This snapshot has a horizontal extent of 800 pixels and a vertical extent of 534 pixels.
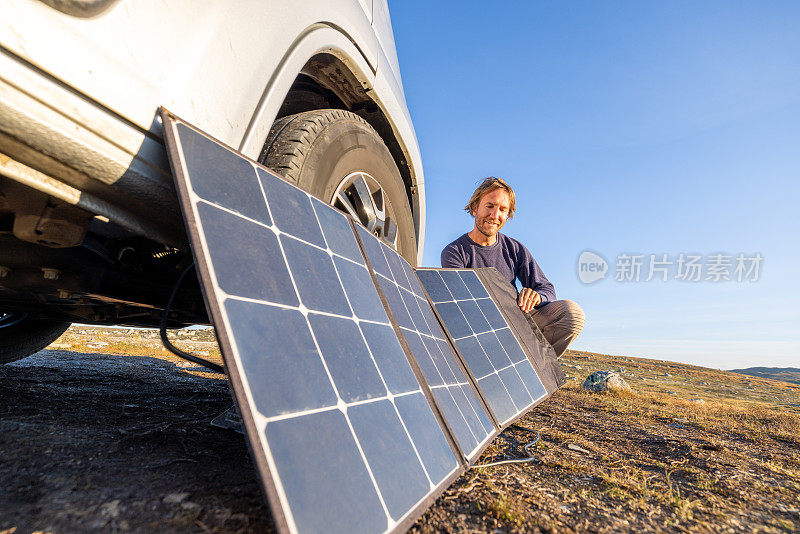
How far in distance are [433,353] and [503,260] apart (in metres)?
2.74

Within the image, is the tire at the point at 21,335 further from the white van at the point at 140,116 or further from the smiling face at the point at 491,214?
the smiling face at the point at 491,214

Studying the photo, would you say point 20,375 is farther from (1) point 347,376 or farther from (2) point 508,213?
(2) point 508,213

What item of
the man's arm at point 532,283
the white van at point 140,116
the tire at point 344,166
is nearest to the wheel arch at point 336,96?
the white van at point 140,116

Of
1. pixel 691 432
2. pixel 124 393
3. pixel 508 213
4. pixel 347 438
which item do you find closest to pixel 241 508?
pixel 347 438

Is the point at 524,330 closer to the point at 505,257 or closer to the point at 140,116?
the point at 505,257

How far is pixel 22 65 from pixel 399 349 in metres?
1.37

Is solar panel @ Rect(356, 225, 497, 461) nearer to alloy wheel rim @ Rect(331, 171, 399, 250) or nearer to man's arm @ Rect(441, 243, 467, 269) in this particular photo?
alloy wheel rim @ Rect(331, 171, 399, 250)

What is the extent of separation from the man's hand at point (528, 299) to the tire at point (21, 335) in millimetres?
4363

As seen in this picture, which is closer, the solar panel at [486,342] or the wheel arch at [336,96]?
the wheel arch at [336,96]

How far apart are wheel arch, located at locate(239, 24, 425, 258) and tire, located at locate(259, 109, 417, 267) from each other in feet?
0.64

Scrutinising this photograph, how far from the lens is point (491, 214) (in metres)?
4.43

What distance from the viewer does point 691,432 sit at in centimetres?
306

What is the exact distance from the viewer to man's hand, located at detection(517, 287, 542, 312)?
397 cm

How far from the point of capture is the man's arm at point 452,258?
14.4ft
